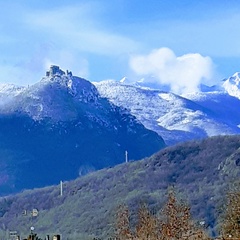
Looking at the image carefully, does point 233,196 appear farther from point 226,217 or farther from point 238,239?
point 238,239

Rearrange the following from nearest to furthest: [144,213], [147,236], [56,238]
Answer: [56,238] → [147,236] → [144,213]

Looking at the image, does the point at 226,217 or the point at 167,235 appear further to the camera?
the point at 226,217

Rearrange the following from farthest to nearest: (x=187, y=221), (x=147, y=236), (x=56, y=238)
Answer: (x=147, y=236) → (x=56, y=238) → (x=187, y=221)

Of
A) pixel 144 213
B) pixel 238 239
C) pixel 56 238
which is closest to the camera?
pixel 238 239

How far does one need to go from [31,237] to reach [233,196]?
21652mm

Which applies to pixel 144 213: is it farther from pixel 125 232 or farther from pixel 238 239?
pixel 238 239

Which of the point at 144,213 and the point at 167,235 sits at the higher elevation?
the point at 144,213

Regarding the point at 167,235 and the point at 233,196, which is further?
the point at 233,196

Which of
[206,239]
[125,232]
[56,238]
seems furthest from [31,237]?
[206,239]

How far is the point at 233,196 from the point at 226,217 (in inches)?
96.1

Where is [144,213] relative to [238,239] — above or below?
above

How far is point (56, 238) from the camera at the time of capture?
88.1 metres

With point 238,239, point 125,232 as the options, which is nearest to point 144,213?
point 125,232

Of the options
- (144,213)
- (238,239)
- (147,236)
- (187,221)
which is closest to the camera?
(238,239)
